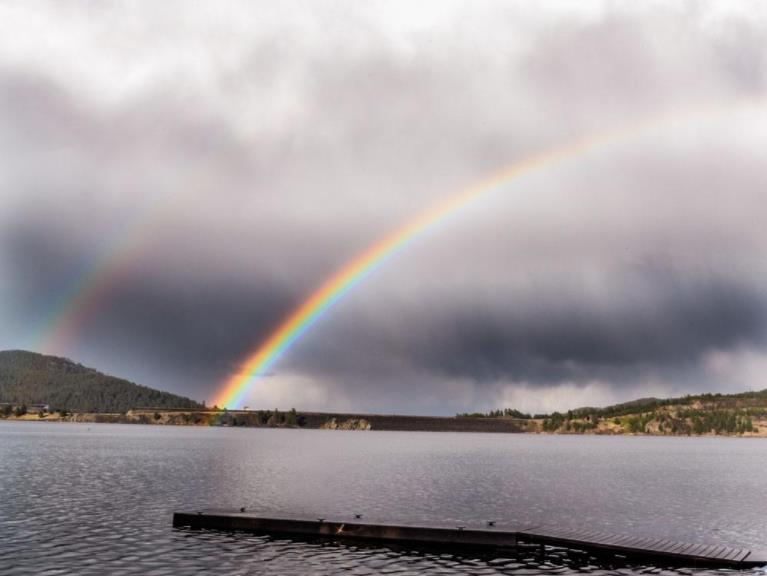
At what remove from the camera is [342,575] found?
45125 millimetres

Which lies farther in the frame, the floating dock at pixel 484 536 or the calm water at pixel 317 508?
the floating dock at pixel 484 536

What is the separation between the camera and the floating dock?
5147 centimetres

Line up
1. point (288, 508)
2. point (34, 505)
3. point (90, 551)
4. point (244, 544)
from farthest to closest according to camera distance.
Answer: point (288, 508), point (34, 505), point (244, 544), point (90, 551)

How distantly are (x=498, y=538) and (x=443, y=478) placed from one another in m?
69.6

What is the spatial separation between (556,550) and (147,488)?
57.8 metres

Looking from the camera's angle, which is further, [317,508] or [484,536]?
[317,508]

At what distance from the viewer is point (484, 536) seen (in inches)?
2196

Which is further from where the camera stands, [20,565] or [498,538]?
[498,538]

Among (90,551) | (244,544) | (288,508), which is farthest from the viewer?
(288,508)

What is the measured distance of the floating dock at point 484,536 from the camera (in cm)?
5147

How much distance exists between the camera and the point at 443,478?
124 meters

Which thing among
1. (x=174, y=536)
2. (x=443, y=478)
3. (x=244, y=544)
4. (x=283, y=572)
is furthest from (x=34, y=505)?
(x=443, y=478)

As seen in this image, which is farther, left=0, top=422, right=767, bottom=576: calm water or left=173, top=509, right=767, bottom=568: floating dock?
left=173, top=509, right=767, bottom=568: floating dock

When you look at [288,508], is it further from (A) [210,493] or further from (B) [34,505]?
(B) [34,505]
